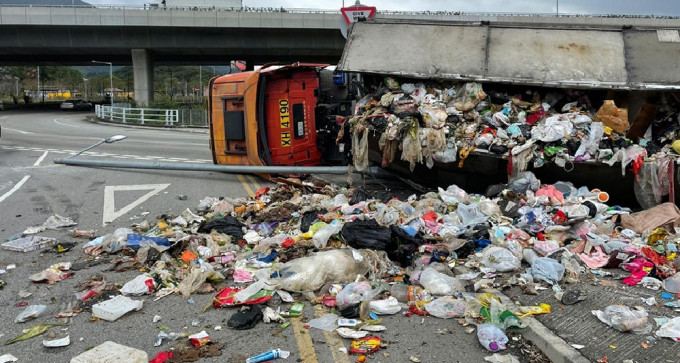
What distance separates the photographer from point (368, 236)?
17.8 feet

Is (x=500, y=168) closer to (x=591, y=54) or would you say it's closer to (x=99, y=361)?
(x=591, y=54)

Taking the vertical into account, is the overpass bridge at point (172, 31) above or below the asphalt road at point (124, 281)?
above

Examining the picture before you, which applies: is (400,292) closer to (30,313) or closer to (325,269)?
(325,269)

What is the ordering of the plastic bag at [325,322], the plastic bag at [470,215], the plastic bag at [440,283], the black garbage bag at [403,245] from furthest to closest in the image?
the plastic bag at [470,215] → the black garbage bag at [403,245] → the plastic bag at [440,283] → the plastic bag at [325,322]

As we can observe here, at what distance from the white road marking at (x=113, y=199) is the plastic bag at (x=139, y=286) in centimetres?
268

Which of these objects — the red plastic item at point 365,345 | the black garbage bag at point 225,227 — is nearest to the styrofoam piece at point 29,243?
the black garbage bag at point 225,227

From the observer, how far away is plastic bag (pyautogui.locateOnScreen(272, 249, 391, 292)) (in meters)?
4.64

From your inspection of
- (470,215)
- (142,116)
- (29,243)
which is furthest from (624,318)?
(142,116)

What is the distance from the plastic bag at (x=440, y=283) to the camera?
4539 mm

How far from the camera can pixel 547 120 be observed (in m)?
7.14

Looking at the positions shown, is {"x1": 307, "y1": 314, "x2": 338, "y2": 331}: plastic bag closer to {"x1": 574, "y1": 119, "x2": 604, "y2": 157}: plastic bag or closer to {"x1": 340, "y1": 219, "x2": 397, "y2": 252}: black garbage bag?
{"x1": 340, "y1": 219, "x2": 397, "y2": 252}: black garbage bag

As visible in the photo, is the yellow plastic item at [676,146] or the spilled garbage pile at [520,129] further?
the spilled garbage pile at [520,129]

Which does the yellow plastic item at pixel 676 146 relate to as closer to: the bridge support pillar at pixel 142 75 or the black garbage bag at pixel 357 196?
the black garbage bag at pixel 357 196

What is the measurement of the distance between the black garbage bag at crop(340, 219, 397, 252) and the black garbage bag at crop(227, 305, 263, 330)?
146 centimetres
